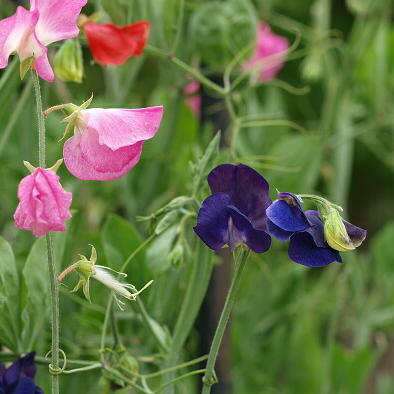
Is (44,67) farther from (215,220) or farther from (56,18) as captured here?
(215,220)

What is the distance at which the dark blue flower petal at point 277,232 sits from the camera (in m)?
0.47

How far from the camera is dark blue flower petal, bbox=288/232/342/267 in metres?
0.48

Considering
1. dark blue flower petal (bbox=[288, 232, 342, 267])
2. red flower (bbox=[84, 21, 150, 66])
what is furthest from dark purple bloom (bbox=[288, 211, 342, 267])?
red flower (bbox=[84, 21, 150, 66])

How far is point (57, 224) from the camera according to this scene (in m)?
0.43

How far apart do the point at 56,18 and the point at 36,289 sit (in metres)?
0.23

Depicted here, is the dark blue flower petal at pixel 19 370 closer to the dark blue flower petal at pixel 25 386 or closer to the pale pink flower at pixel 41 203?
the dark blue flower petal at pixel 25 386

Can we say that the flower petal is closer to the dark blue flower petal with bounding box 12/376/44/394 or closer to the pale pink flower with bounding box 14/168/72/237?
the pale pink flower with bounding box 14/168/72/237

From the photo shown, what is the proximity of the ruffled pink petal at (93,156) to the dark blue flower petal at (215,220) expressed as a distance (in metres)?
0.05

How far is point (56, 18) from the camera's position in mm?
480

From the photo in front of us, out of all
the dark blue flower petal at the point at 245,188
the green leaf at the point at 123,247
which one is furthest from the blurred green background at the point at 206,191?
the dark blue flower petal at the point at 245,188

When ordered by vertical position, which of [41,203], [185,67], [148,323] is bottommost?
[148,323]

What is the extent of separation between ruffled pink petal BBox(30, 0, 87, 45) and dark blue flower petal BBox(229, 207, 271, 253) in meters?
0.14

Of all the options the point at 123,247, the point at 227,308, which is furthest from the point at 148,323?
the point at 227,308

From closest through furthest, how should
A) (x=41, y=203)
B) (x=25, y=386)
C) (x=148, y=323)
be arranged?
(x=41, y=203) → (x=25, y=386) → (x=148, y=323)
